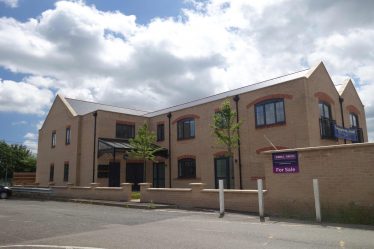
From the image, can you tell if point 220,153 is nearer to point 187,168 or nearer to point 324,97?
point 187,168

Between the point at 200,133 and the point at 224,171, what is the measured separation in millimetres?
3471

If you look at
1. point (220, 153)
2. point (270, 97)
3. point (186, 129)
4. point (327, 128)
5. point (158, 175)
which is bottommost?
point (158, 175)

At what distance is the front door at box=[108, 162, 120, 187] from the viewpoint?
27859 millimetres

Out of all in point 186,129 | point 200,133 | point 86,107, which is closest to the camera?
point 200,133

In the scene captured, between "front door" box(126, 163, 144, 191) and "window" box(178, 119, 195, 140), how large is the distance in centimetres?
490

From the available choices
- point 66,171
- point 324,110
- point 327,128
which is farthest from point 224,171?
point 66,171

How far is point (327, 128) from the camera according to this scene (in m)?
21.1

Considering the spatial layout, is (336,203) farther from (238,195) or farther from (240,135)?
(240,135)

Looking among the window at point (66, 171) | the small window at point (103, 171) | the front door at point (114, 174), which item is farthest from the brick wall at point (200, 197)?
the window at point (66, 171)

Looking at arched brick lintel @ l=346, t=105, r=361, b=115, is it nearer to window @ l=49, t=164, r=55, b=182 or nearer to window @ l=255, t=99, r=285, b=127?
window @ l=255, t=99, r=285, b=127

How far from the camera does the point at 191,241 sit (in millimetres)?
8312

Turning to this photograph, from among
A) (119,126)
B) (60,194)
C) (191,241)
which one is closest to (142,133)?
(119,126)

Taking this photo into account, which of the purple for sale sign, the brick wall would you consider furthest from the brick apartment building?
the purple for sale sign

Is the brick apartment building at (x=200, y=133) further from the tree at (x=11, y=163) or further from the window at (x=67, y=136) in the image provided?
the tree at (x=11, y=163)
